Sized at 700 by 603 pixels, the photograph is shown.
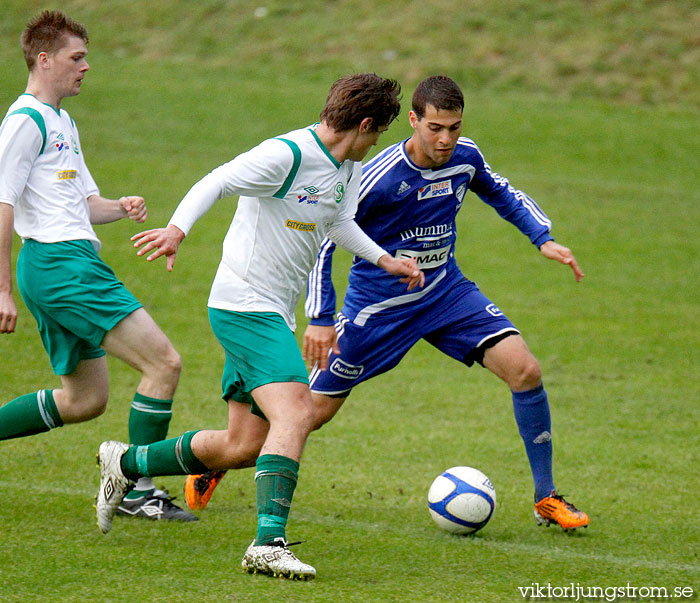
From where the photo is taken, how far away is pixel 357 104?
441cm

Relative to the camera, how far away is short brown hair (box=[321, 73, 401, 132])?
4410mm

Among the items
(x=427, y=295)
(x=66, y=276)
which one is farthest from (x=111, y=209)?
(x=427, y=295)

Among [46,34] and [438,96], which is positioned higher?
[46,34]

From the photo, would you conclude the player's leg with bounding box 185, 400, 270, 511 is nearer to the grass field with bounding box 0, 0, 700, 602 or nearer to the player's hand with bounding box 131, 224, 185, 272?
the grass field with bounding box 0, 0, 700, 602

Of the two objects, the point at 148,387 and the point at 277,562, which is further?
the point at 148,387

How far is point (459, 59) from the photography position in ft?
80.9

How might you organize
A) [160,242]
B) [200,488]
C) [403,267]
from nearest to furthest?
1. [160,242]
2. [403,267]
3. [200,488]

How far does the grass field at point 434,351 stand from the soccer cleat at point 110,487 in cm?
15

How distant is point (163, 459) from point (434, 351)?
18.8 ft

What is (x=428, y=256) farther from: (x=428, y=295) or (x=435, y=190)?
(x=435, y=190)

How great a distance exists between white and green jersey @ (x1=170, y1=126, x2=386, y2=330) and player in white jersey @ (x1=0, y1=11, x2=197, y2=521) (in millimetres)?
755

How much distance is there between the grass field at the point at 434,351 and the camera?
466cm

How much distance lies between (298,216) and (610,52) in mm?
21865

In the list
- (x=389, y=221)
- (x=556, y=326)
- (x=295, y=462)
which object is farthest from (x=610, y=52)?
(x=295, y=462)
